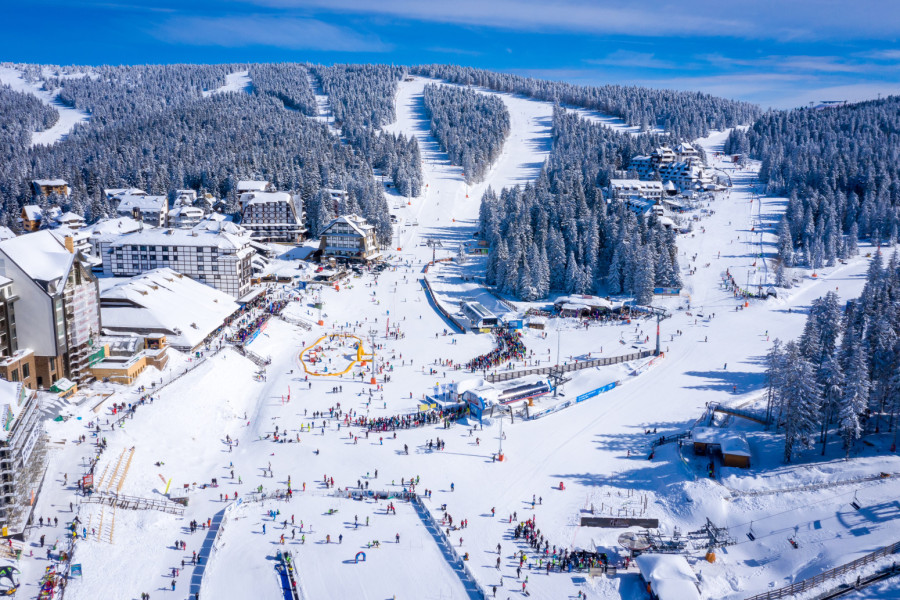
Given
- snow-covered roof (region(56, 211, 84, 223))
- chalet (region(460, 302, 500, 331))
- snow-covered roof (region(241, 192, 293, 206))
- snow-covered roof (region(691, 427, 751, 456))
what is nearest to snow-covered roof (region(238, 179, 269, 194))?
snow-covered roof (region(241, 192, 293, 206))

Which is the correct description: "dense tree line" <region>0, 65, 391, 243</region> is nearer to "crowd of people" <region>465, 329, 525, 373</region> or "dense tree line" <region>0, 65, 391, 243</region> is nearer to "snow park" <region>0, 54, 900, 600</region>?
"snow park" <region>0, 54, 900, 600</region>

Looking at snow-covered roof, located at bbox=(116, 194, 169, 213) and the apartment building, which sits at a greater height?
snow-covered roof, located at bbox=(116, 194, 169, 213)

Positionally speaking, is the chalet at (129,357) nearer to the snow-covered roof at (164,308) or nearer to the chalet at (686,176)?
the snow-covered roof at (164,308)

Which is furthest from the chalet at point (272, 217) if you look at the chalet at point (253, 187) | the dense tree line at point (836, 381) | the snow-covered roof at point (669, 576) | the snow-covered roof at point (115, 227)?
the snow-covered roof at point (669, 576)

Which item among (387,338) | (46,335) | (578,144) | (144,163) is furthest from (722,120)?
(46,335)

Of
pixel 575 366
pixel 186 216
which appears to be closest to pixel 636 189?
pixel 575 366
